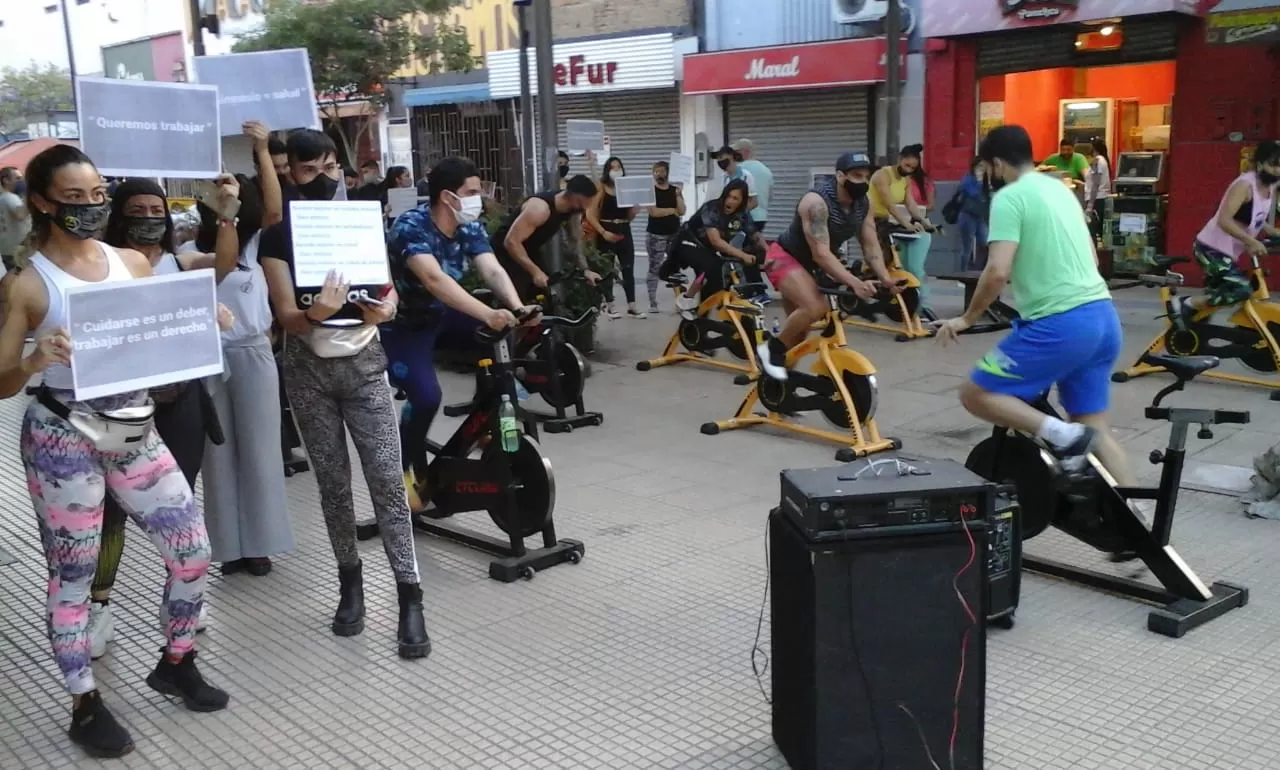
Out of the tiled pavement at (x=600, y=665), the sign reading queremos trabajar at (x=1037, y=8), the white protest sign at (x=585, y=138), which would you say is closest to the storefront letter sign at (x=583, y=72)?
the sign reading queremos trabajar at (x=1037, y=8)

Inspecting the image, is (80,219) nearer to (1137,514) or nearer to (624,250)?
(1137,514)

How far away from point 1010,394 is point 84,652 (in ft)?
11.1

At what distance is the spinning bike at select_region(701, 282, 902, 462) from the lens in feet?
22.5

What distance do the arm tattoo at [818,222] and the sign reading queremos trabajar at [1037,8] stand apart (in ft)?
26.7

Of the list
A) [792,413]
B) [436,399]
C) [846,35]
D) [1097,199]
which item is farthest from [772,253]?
[846,35]

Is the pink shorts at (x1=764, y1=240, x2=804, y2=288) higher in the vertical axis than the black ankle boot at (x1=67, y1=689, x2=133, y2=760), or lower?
higher

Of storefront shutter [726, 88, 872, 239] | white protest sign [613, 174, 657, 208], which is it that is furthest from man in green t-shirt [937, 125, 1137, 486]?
storefront shutter [726, 88, 872, 239]

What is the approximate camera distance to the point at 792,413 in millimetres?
7363

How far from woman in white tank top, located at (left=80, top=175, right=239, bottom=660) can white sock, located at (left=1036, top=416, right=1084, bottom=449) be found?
2923 millimetres

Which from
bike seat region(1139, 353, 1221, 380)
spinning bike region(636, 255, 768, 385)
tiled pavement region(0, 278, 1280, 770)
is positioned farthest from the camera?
spinning bike region(636, 255, 768, 385)

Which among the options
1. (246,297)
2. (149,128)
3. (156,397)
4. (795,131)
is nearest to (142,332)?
(156,397)

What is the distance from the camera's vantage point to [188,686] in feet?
12.6

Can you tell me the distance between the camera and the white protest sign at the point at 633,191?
10.7 m

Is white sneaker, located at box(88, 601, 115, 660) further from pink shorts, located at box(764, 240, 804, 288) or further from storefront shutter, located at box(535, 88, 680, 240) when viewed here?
storefront shutter, located at box(535, 88, 680, 240)
